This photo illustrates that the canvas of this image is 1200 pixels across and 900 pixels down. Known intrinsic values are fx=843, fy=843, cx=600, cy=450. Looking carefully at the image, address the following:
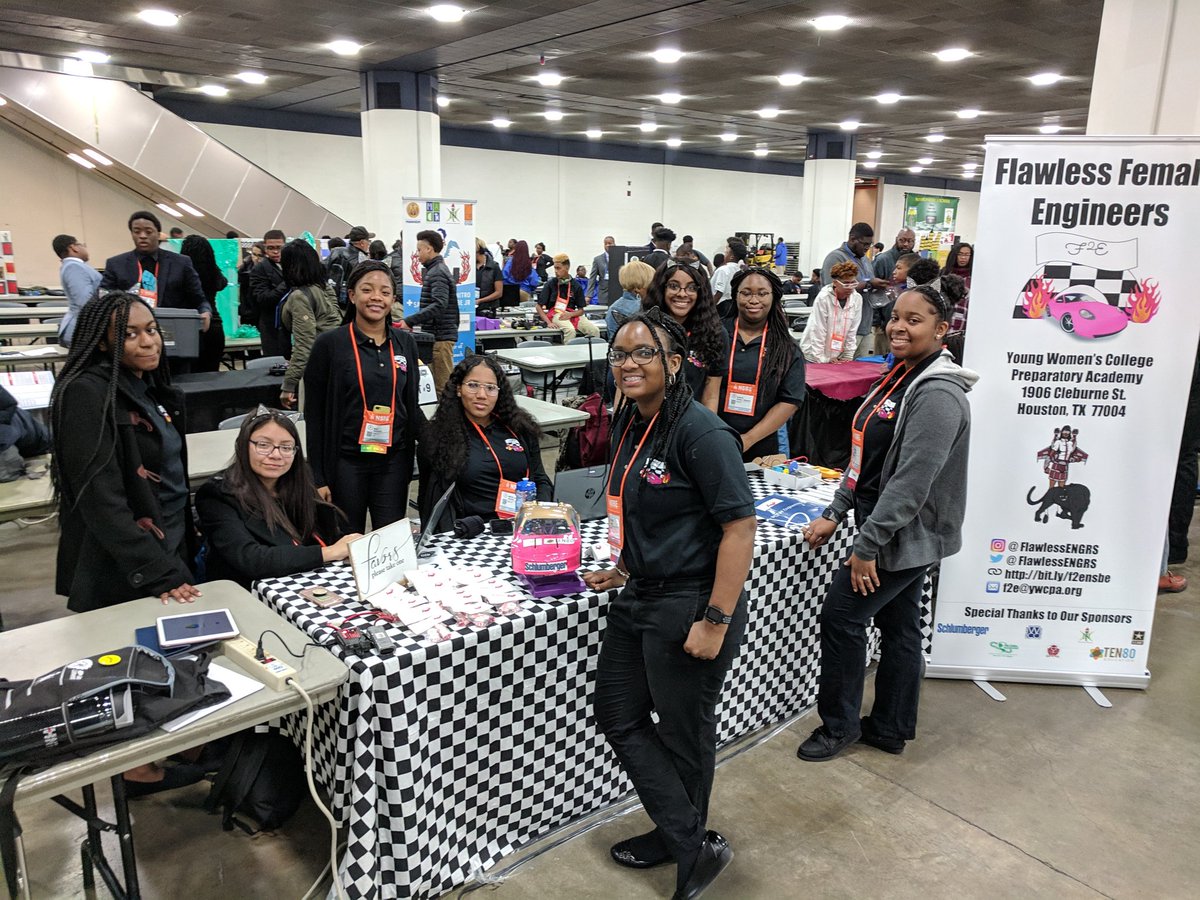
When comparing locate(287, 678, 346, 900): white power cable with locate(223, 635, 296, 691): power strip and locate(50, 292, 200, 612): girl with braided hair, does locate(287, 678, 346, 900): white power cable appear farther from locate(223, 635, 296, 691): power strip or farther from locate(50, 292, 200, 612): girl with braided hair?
locate(50, 292, 200, 612): girl with braided hair

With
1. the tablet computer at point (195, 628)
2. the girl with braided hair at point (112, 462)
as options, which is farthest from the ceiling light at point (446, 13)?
the tablet computer at point (195, 628)

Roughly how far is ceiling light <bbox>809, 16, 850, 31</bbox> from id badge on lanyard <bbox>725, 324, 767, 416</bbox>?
16.9ft

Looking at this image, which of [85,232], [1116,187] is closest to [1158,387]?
[1116,187]

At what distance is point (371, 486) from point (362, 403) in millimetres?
327

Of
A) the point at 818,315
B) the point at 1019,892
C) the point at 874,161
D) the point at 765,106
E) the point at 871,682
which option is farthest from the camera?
the point at 874,161

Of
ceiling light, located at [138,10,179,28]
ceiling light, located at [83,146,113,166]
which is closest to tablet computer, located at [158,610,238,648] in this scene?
ceiling light, located at [138,10,179,28]

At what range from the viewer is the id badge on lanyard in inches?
131

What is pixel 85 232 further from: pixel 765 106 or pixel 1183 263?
pixel 1183 263

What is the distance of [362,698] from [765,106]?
12.5 metres

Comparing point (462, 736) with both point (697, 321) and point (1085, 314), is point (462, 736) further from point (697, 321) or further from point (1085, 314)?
point (1085, 314)

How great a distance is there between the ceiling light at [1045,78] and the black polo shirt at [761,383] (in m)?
8.55

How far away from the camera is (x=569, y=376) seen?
26.9 ft

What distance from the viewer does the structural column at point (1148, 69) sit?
11.7ft

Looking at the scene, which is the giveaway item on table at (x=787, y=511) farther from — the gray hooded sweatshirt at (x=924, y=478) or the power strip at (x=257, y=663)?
the power strip at (x=257, y=663)
